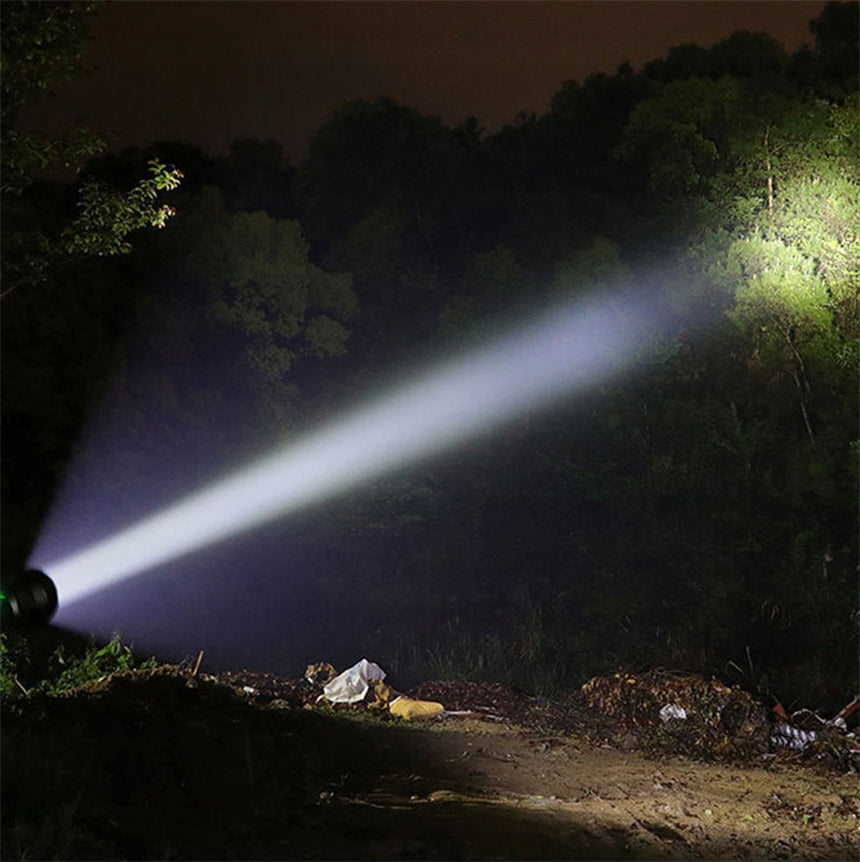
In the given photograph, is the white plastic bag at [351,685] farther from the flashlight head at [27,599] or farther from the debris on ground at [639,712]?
the flashlight head at [27,599]

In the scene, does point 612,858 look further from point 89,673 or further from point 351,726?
point 89,673

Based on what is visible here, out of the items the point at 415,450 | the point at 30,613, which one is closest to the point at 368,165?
the point at 415,450

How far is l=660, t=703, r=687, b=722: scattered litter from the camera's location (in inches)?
392

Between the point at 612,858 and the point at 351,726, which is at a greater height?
the point at 351,726

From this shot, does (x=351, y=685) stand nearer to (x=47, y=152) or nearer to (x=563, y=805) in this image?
(x=563, y=805)

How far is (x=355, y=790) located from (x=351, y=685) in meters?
3.82

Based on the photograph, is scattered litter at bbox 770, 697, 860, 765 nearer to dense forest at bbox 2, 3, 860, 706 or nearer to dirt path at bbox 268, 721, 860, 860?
dirt path at bbox 268, 721, 860, 860

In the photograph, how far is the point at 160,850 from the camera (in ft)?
17.8

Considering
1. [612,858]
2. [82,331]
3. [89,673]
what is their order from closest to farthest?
[612,858] < [89,673] < [82,331]

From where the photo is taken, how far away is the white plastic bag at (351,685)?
10672 mm

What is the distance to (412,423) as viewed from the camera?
22109 millimetres

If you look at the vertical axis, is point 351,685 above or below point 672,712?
below

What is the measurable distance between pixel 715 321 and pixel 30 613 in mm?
13464

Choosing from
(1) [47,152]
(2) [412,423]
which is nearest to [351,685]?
(1) [47,152]
